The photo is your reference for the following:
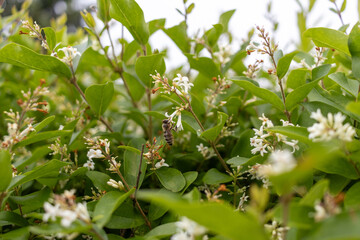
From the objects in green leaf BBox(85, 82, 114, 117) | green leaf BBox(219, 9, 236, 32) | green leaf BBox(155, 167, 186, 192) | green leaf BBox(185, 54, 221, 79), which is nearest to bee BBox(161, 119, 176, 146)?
green leaf BBox(155, 167, 186, 192)

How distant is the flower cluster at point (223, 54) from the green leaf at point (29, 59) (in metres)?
0.86

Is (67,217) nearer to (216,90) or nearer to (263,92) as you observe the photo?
(263,92)

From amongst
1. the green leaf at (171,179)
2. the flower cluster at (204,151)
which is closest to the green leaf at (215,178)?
the green leaf at (171,179)

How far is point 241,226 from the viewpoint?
73 cm

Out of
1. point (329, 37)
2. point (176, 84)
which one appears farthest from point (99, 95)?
point (329, 37)

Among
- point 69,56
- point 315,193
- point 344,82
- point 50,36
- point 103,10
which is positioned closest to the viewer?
point 315,193

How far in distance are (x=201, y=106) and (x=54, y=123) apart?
34.4 inches

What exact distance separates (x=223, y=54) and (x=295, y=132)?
98cm

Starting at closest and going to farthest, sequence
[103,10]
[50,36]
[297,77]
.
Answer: [297,77], [50,36], [103,10]

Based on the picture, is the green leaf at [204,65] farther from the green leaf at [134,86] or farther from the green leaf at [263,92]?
the green leaf at [263,92]

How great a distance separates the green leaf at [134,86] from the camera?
193 centimetres

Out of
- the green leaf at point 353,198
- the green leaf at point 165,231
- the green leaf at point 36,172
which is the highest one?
the green leaf at point 36,172

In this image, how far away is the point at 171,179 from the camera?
53.8 inches

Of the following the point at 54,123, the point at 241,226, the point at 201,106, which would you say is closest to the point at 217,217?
the point at 241,226
